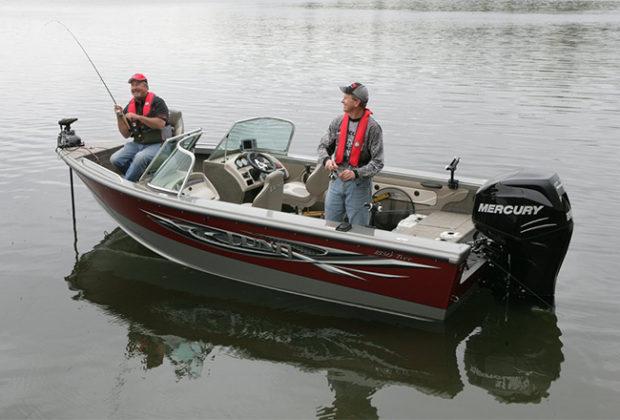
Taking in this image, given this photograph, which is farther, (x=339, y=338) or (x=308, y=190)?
(x=308, y=190)

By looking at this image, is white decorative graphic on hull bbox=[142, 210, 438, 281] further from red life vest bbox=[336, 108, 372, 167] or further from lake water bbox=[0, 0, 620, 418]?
red life vest bbox=[336, 108, 372, 167]

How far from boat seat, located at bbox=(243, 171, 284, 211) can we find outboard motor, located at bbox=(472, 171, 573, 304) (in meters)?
1.92

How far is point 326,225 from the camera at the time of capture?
219 inches

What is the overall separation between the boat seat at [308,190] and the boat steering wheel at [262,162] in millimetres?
278

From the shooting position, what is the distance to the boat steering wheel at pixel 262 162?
705 centimetres

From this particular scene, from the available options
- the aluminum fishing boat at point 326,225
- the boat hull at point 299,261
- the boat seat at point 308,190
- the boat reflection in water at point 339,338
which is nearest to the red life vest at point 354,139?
the aluminum fishing boat at point 326,225

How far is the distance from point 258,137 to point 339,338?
283 cm

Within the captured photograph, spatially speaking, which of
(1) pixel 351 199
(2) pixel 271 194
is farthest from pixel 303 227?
(2) pixel 271 194

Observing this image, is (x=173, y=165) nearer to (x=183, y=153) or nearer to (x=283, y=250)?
(x=183, y=153)

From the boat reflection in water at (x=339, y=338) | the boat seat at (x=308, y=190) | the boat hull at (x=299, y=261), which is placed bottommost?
the boat reflection in water at (x=339, y=338)

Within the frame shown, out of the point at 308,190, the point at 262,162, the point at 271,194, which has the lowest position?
the point at 308,190

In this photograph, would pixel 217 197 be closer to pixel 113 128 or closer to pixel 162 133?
pixel 162 133

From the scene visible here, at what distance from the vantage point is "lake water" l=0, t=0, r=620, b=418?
488 cm

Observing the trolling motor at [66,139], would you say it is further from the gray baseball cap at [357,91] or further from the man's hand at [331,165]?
the gray baseball cap at [357,91]
